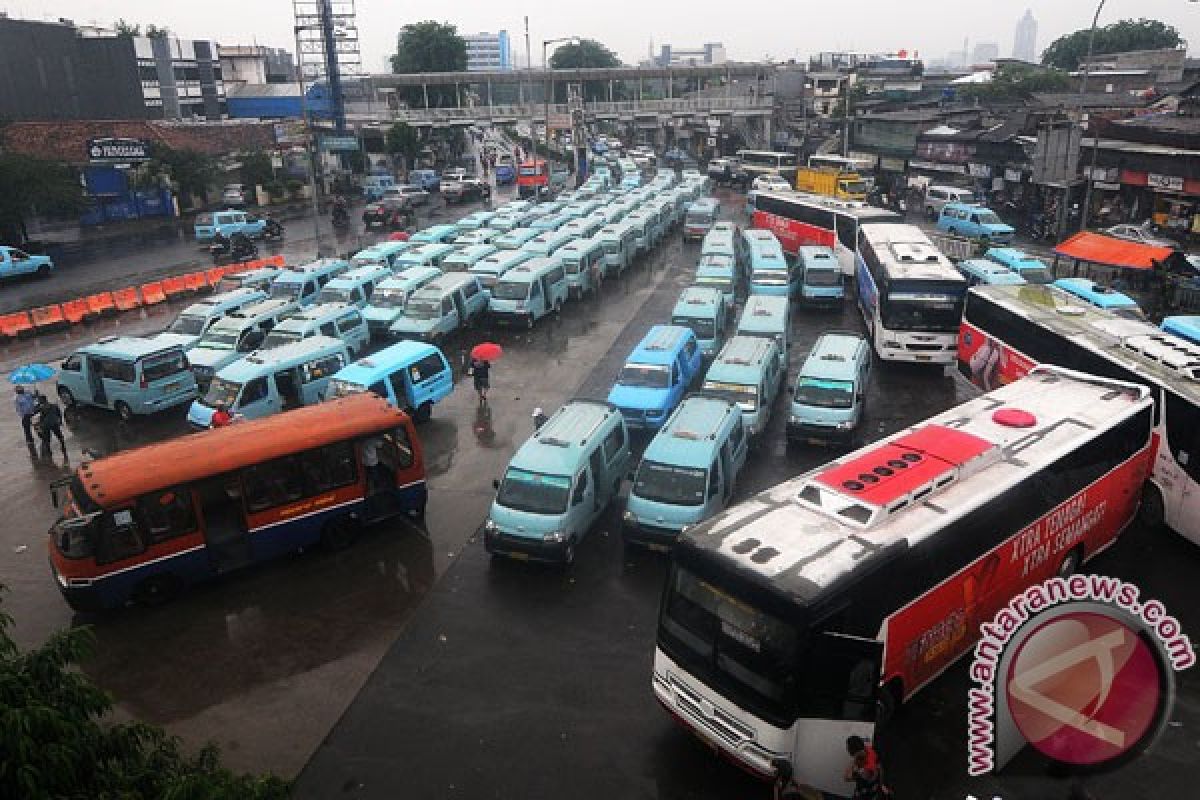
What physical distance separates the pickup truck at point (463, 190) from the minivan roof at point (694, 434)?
45869mm

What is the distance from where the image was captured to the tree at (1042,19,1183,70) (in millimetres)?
96375

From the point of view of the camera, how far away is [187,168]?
5331 centimetres

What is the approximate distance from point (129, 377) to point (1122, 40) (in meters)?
115

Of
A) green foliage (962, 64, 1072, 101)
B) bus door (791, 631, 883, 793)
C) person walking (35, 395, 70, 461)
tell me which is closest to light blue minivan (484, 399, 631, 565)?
bus door (791, 631, 883, 793)

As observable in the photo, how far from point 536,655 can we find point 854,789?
496cm

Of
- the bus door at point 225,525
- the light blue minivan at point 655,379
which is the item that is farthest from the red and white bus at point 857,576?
the bus door at point 225,525

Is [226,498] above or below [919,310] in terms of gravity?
below

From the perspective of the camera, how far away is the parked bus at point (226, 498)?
12.4m

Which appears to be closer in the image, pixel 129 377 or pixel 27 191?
pixel 129 377

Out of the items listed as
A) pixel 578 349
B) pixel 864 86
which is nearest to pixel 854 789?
pixel 578 349

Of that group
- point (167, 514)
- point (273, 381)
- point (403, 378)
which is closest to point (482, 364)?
point (403, 378)

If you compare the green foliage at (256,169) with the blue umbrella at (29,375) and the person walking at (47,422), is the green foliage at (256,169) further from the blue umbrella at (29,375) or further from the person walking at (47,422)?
the person walking at (47,422)

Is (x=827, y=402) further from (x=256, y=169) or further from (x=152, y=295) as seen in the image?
(x=256, y=169)

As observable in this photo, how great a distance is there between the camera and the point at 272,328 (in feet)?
79.5
